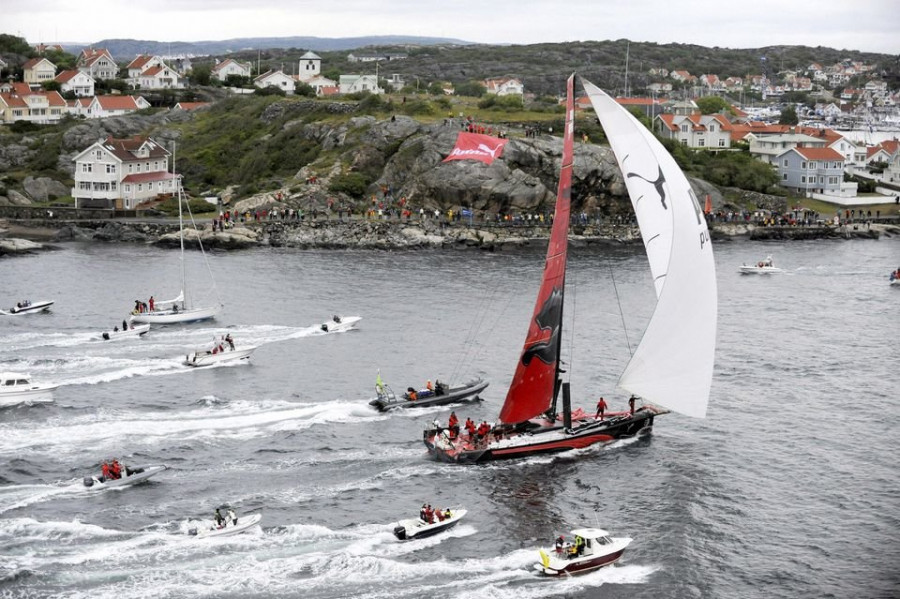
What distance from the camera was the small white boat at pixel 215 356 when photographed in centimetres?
6862

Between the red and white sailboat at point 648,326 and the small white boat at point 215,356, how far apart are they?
2087 centimetres

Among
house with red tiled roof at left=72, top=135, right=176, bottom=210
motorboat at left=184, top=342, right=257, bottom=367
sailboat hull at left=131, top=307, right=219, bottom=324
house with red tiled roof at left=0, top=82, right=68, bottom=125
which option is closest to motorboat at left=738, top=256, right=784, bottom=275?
sailboat hull at left=131, top=307, right=219, bottom=324

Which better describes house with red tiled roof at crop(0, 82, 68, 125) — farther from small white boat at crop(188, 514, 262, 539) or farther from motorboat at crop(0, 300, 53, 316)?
small white boat at crop(188, 514, 262, 539)

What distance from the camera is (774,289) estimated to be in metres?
94.9

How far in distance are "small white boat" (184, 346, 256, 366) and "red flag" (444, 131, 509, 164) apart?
50751mm

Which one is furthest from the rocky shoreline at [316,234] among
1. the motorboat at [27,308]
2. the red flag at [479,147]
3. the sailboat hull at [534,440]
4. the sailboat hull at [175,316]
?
the sailboat hull at [534,440]

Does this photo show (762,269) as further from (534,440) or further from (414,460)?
(414,460)

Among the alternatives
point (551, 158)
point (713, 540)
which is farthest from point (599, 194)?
point (713, 540)

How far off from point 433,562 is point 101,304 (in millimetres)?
53497

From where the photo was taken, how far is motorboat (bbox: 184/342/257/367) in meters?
68.6

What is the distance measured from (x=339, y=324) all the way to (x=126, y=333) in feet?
48.1

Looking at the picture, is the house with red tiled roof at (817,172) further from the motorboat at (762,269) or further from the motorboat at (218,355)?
the motorboat at (218,355)

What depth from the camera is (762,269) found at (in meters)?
102

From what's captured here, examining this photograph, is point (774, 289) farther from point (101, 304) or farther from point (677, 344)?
point (101, 304)
